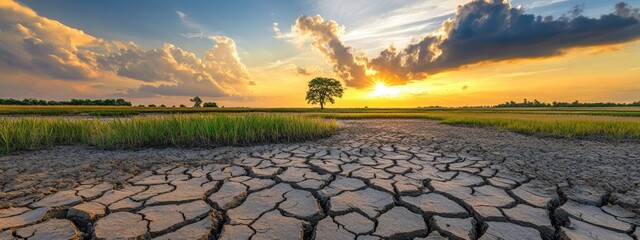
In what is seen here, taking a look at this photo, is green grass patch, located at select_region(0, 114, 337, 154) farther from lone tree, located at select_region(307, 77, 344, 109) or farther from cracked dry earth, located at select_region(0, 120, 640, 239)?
lone tree, located at select_region(307, 77, 344, 109)

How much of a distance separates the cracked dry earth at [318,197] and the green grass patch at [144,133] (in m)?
0.93

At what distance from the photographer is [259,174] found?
3.21 m

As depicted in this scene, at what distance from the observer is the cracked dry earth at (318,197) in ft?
6.01

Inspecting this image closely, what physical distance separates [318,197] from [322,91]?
48373 mm

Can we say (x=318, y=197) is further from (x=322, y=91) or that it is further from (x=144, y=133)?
(x=322, y=91)

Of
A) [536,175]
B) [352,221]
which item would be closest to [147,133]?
[352,221]

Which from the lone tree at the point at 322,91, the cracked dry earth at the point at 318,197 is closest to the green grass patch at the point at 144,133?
the cracked dry earth at the point at 318,197

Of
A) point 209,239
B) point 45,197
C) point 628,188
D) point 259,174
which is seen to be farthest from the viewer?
point 259,174

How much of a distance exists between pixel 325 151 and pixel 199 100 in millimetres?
51607

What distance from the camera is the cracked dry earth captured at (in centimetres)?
183

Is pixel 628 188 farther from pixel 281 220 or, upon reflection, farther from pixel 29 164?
pixel 29 164

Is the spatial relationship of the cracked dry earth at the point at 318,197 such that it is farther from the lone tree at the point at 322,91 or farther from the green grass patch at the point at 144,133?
the lone tree at the point at 322,91

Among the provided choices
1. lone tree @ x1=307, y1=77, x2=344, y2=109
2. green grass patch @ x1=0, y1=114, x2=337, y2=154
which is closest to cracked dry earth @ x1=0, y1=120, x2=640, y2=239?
green grass patch @ x1=0, y1=114, x2=337, y2=154

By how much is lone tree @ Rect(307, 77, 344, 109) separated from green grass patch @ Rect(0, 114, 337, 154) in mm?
44129
